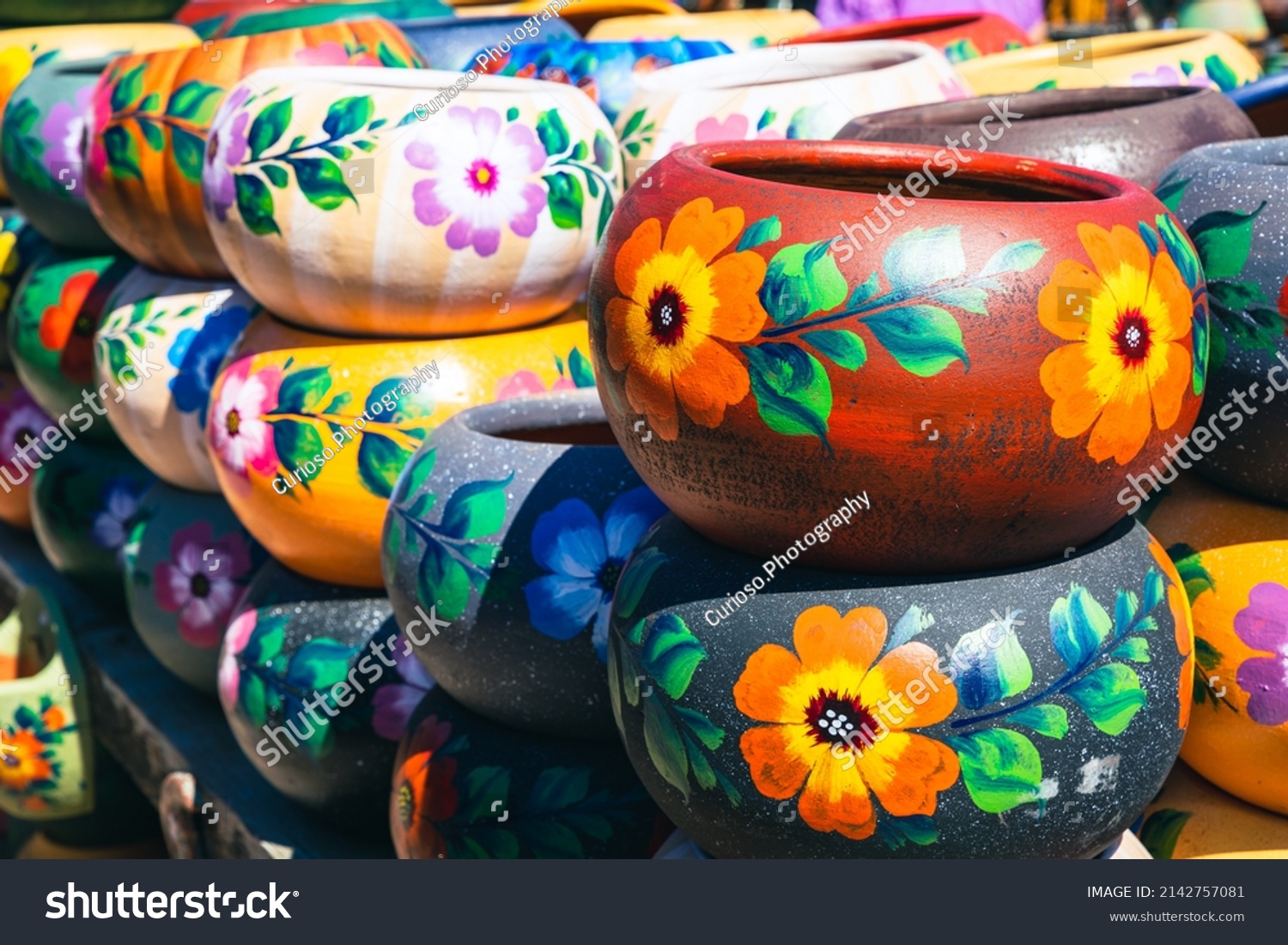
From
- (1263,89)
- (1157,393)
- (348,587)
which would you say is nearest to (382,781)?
(348,587)

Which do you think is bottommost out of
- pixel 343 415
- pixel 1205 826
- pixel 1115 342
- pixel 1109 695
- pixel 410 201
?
pixel 1205 826

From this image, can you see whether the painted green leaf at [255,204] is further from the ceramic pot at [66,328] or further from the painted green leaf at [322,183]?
the ceramic pot at [66,328]

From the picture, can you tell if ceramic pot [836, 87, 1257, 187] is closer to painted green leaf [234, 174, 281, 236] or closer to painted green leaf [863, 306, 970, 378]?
painted green leaf [863, 306, 970, 378]

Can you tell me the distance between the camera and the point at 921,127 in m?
1.28

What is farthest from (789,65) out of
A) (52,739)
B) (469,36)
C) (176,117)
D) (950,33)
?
(52,739)

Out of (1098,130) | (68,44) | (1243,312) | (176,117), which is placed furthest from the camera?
(68,44)

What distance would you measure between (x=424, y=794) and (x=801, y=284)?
72cm

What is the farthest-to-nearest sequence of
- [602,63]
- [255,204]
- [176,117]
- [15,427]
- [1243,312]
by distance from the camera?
[15,427]
[602,63]
[176,117]
[255,204]
[1243,312]

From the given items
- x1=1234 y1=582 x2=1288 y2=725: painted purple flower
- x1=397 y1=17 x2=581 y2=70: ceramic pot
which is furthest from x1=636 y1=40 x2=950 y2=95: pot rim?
x1=1234 y1=582 x2=1288 y2=725: painted purple flower

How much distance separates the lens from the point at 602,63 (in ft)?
6.21

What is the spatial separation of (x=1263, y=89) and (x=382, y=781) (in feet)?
4.08

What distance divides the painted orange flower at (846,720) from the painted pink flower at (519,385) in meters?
0.67

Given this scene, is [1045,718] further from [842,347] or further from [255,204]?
[255,204]

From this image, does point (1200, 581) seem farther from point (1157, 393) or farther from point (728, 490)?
point (728, 490)
